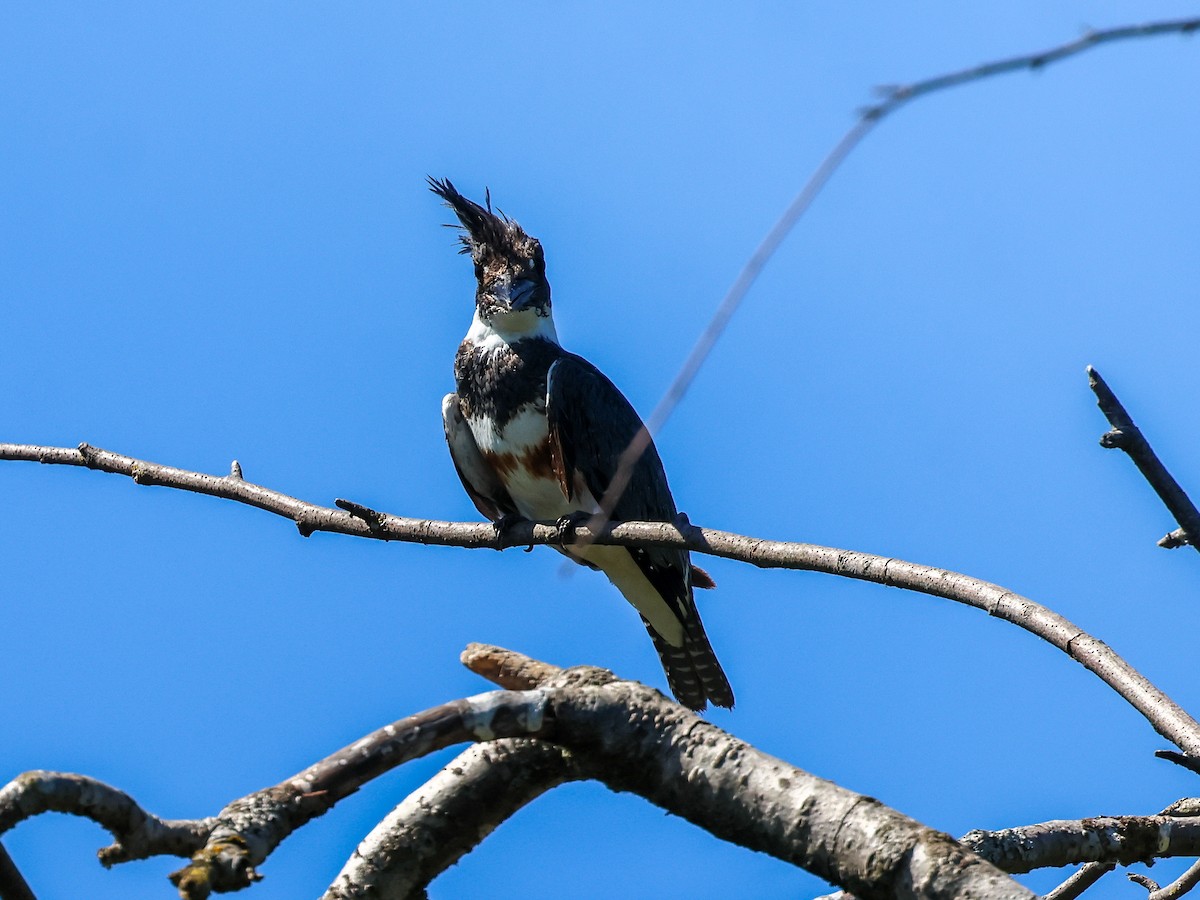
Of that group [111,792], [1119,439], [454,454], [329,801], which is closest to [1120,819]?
[1119,439]

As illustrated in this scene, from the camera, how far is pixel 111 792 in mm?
1939

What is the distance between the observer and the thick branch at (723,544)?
274 centimetres

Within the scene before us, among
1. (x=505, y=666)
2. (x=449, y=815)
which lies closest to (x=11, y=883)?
(x=449, y=815)

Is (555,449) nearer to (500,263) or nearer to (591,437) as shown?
(591,437)

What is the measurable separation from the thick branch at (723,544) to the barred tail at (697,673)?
4.87 ft

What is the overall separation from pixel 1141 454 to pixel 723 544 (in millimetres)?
1264

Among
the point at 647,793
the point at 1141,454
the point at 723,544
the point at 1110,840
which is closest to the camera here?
the point at 647,793

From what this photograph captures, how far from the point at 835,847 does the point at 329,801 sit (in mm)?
825

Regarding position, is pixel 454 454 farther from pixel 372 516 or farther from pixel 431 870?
pixel 431 870

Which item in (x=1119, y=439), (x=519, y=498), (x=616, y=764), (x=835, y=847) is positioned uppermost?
(x=519, y=498)

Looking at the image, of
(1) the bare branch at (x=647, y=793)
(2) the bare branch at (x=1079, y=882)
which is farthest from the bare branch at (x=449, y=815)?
(2) the bare branch at (x=1079, y=882)

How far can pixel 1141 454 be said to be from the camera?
261 centimetres

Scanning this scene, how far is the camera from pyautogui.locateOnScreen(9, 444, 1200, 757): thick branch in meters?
2.74

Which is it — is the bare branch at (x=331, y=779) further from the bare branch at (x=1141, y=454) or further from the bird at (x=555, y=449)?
the bird at (x=555, y=449)
